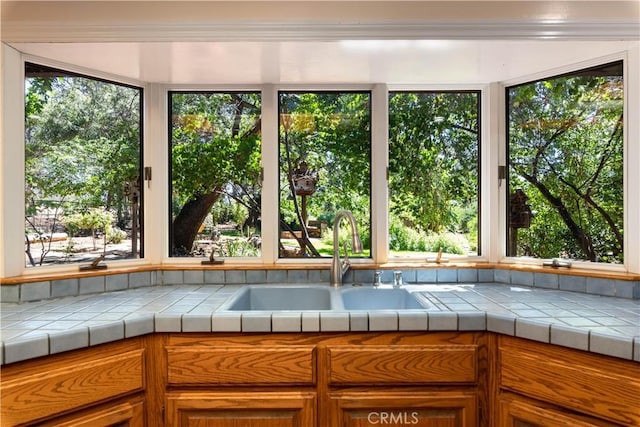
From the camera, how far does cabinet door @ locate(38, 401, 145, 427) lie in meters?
1.10

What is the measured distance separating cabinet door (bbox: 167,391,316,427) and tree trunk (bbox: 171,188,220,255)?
88 cm

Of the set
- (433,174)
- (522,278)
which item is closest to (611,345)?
(522,278)

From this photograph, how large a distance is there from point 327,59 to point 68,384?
63.5 inches

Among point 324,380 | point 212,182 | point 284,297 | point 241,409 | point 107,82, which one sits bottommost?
point 241,409

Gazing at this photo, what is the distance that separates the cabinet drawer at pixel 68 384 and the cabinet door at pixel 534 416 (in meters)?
1.30

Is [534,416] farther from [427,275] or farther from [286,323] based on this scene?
[286,323]

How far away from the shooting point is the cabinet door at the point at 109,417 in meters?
1.10

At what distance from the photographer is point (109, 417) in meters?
1.16

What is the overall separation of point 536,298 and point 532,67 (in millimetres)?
1140

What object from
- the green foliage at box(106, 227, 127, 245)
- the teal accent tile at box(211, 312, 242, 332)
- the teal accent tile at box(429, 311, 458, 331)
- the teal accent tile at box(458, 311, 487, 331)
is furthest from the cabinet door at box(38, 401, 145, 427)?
the teal accent tile at box(458, 311, 487, 331)

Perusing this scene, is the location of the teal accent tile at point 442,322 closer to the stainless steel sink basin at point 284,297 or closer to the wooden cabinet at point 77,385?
the stainless steel sink basin at point 284,297

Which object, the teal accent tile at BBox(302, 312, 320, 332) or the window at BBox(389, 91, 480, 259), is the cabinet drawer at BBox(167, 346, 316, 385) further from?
the window at BBox(389, 91, 480, 259)

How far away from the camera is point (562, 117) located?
1751 millimetres

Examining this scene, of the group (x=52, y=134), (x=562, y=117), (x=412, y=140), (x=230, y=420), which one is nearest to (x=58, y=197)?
(x=52, y=134)
